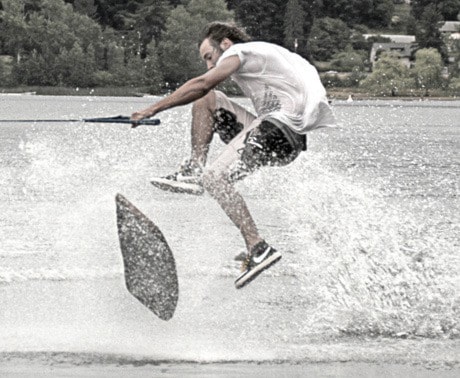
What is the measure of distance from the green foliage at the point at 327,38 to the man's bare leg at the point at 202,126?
575 ft

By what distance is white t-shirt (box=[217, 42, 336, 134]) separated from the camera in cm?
820

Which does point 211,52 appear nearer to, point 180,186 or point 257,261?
point 180,186

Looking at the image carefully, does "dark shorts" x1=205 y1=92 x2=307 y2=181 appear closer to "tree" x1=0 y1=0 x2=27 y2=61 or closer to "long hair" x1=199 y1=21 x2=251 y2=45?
"long hair" x1=199 y1=21 x2=251 y2=45

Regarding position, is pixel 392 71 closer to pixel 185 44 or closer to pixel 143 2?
pixel 185 44

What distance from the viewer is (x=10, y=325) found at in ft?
28.1

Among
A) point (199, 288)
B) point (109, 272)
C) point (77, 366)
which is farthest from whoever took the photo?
point (109, 272)

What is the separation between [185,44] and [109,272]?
160m

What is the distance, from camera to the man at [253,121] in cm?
819

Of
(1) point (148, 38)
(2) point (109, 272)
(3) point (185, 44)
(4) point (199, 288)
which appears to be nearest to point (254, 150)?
(4) point (199, 288)

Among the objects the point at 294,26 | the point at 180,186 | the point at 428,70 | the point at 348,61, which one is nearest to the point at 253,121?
the point at 180,186

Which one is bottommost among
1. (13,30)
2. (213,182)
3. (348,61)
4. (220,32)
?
(348,61)

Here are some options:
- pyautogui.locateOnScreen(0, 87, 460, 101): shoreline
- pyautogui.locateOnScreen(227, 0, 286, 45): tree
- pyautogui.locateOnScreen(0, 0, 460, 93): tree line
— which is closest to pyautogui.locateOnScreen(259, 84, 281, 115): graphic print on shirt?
pyautogui.locateOnScreen(0, 87, 460, 101): shoreline

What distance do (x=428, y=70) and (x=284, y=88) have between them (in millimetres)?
158010

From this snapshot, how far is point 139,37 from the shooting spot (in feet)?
596
